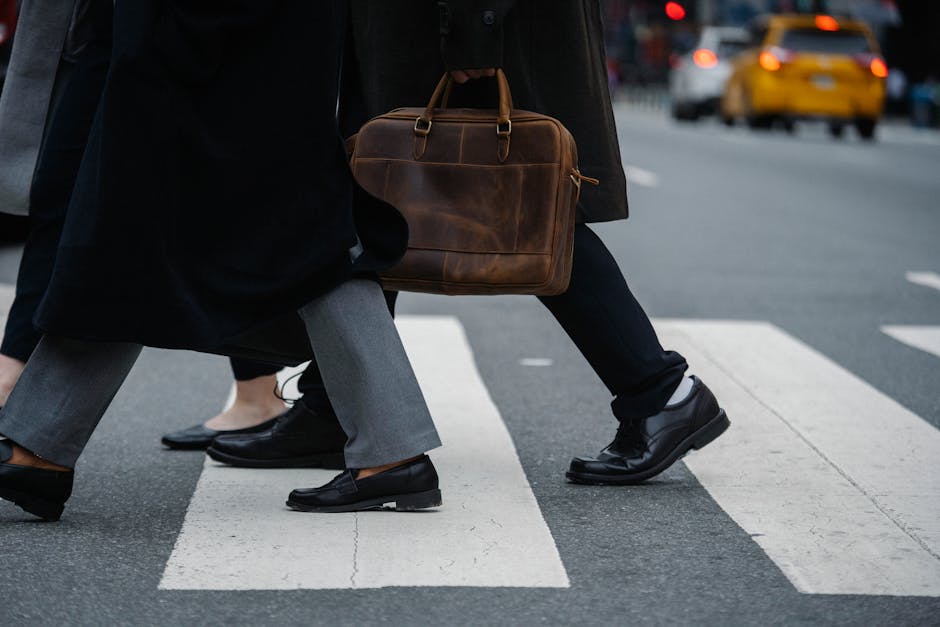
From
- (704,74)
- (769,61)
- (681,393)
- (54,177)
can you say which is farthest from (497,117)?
(704,74)

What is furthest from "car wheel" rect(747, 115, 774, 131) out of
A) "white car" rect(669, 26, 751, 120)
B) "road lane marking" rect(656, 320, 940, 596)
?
"road lane marking" rect(656, 320, 940, 596)

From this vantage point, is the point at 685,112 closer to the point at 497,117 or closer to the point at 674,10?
the point at 497,117

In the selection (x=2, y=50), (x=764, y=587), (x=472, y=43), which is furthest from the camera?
(x=2, y=50)

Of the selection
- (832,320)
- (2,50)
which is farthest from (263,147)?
(2,50)

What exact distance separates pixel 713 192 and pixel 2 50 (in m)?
7.07

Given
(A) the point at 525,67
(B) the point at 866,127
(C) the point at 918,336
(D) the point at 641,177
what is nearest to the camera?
(A) the point at 525,67

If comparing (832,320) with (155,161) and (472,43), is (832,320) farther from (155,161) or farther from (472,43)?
(155,161)

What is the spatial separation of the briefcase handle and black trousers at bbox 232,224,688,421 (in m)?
0.37

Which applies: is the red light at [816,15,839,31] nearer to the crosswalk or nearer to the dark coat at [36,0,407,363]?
the crosswalk

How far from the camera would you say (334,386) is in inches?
134

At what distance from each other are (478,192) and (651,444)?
725 millimetres

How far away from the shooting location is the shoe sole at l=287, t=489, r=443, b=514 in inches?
135

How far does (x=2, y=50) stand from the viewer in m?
7.85

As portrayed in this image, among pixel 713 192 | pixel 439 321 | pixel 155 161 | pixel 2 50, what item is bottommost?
pixel 713 192
